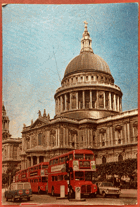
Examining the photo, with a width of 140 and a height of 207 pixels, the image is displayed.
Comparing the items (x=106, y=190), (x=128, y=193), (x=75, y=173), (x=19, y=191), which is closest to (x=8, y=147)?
(x=19, y=191)

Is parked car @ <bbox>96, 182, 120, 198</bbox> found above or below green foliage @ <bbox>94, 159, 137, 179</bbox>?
below

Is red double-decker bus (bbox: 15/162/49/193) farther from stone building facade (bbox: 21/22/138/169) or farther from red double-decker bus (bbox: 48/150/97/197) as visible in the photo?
red double-decker bus (bbox: 48/150/97/197)

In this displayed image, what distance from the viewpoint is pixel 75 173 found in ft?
65.2

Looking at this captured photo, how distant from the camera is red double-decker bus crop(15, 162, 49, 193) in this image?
858 inches

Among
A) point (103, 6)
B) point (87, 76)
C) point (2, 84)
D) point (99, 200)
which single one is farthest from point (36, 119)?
point (87, 76)

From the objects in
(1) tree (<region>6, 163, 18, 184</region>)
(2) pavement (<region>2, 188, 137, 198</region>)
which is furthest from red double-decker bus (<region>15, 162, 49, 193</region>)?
(2) pavement (<region>2, 188, 137, 198</region>)

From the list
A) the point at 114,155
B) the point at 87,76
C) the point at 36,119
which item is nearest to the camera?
the point at 36,119

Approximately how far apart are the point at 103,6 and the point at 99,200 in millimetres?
10992

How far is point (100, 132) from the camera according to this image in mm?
29500

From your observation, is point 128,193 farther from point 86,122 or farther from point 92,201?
point 86,122

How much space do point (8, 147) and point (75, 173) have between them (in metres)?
4.69

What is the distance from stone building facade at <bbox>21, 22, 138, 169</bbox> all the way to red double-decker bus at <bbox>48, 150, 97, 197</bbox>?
2.22m

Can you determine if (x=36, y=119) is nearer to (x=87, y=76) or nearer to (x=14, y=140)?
(x=14, y=140)

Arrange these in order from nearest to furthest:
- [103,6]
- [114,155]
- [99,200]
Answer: [99,200] → [103,6] → [114,155]
